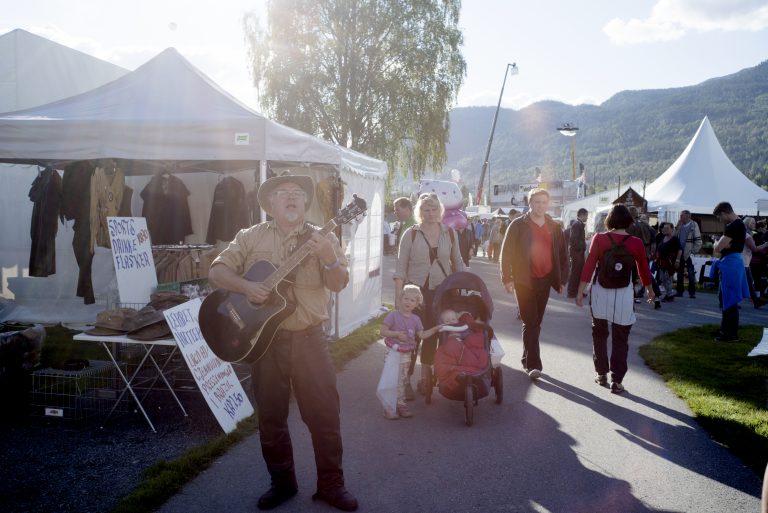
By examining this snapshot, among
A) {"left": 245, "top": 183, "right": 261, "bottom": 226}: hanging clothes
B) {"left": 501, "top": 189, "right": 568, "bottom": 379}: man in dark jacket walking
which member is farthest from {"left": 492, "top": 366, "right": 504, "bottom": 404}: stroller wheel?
{"left": 245, "top": 183, "right": 261, "bottom": 226}: hanging clothes

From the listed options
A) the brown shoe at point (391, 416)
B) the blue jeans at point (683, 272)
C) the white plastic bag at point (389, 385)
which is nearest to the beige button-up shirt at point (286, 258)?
the white plastic bag at point (389, 385)

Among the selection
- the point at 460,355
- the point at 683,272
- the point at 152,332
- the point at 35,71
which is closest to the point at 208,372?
the point at 152,332

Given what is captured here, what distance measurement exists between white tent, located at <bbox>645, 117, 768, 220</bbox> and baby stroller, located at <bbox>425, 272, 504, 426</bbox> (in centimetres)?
2227

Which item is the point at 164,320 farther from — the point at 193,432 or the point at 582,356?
the point at 582,356

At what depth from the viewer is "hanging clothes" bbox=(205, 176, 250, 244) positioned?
905cm

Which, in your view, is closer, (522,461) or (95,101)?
(522,461)

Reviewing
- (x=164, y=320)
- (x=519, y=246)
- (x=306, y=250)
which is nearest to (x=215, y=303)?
(x=306, y=250)

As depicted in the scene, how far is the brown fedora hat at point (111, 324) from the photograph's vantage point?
535cm

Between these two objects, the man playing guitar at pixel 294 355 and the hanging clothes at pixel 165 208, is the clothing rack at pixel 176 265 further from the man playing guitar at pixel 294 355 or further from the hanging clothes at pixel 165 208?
the man playing guitar at pixel 294 355

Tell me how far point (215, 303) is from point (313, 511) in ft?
4.49

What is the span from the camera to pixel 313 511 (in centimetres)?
364

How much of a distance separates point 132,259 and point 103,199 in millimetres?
2052

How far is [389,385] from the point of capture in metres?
5.43

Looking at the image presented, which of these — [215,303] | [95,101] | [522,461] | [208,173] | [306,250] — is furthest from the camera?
[208,173]
